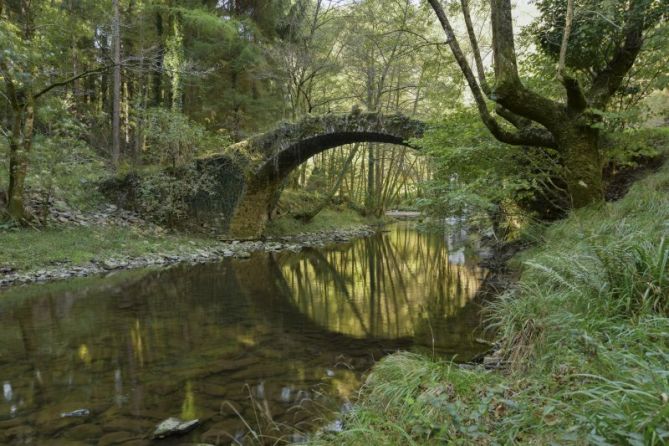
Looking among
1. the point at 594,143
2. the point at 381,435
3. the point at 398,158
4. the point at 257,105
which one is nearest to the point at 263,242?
the point at 257,105

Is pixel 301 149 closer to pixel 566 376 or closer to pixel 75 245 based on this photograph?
pixel 75 245

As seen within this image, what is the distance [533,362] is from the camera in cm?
262

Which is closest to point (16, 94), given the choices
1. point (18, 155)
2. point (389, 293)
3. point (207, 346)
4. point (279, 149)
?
point (18, 155)

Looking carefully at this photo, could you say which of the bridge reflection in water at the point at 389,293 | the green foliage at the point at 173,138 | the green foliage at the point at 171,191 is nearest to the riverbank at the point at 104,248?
the green foliage at the point at 171,191

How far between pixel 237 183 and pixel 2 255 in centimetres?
626

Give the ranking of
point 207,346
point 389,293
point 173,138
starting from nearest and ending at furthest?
1. point 207,346
2. point 389,293
3. point 173,138

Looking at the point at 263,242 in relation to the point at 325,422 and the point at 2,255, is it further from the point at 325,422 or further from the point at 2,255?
the point at 325,422

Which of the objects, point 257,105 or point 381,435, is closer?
point 381,435

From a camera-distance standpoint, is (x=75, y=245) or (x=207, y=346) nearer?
(x=207, y=346)

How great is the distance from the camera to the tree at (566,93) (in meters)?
5.23

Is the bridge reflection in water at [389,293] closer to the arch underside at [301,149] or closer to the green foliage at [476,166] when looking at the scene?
the green foliage at [476,166]

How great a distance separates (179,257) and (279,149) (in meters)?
4.24

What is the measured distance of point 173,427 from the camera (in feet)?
8.88

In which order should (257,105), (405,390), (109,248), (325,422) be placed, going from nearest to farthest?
(405,390)
(325,422)
(109,248)
(257,105)
